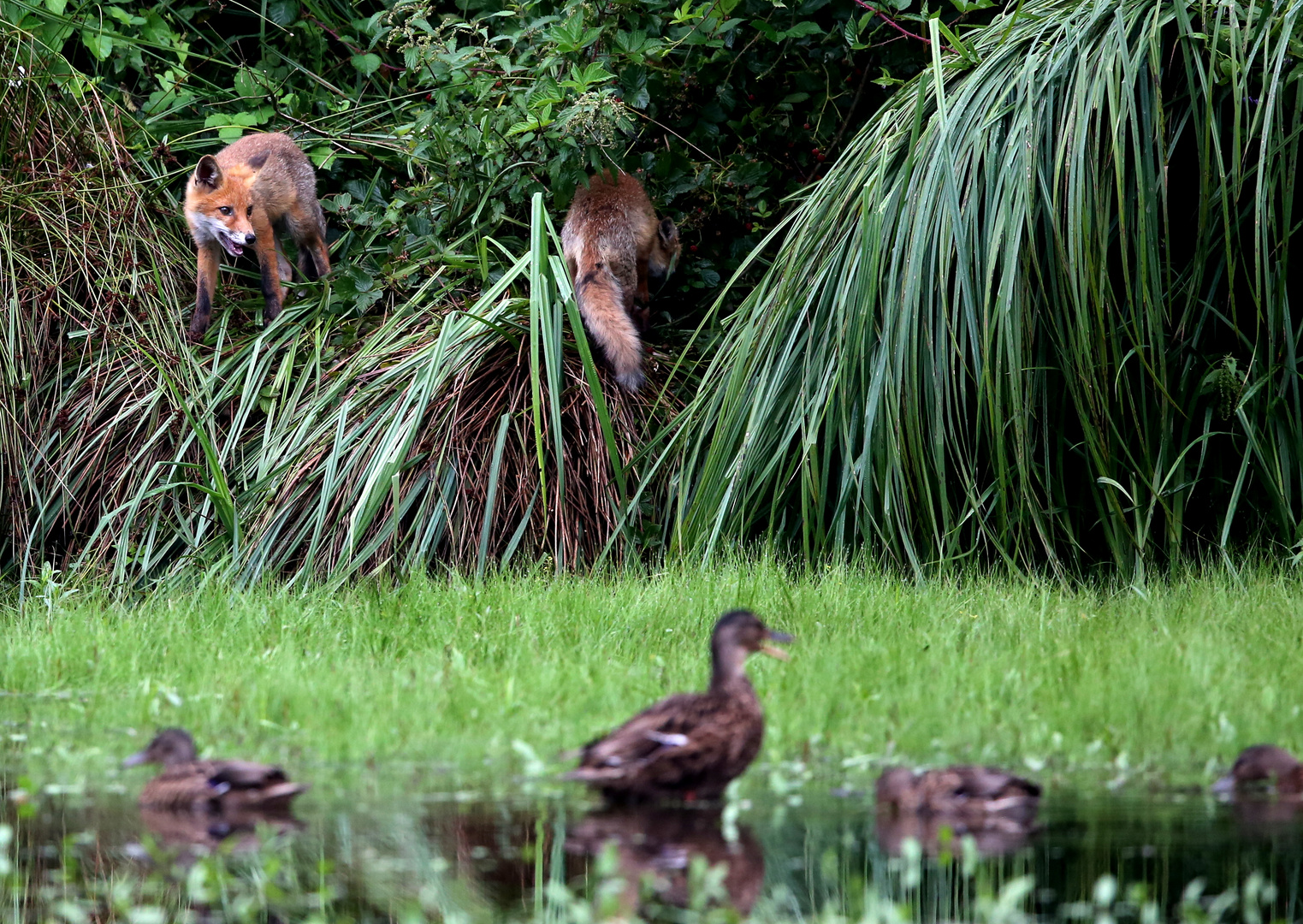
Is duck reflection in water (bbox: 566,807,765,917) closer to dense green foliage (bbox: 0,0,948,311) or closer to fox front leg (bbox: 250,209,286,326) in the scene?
dense green foliage (bbox: 0,0,948,311)

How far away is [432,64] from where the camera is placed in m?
8.48

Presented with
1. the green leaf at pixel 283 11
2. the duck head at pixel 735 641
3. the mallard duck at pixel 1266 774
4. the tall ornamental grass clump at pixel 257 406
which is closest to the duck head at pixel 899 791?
the duck head at pixel 735 641

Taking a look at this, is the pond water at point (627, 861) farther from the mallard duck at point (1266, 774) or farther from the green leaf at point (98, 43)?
the green leaf at point (98, 43)

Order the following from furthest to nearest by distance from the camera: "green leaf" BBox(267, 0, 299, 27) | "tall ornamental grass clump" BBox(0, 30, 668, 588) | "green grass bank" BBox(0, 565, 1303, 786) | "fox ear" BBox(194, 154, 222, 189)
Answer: "green leaf" BBox(267, 0, 299, 27) < "fox ear" BBox(194, 154, 222, 189) < "tall ornamental grass clump" BBox(0, 30, 668, 588) < "green grass bank" BBox(0, 565, 1303, 786)

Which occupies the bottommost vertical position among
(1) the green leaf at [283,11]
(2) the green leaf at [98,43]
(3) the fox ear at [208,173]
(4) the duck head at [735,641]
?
(4) the duck head at [735,641]

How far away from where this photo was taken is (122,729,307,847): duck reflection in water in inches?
150

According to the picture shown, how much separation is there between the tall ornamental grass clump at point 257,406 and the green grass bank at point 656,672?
31.1 inches

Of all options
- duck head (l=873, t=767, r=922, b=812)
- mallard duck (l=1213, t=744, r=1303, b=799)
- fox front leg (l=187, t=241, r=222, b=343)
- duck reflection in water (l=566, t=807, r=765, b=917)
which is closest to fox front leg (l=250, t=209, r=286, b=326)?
fox front leg (l=187, t=241, r=222, b=343)

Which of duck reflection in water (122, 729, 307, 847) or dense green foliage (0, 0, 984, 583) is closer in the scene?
duck reflection in water (122, 729, 307, 847)

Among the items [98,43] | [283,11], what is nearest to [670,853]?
[98,43]

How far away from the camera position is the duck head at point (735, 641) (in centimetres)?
408

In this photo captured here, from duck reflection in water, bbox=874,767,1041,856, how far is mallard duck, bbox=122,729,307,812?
1462 mm

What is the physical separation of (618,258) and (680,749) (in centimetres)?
475

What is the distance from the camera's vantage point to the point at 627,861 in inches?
135
